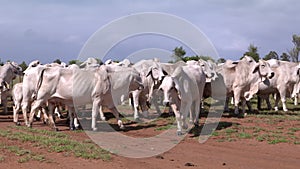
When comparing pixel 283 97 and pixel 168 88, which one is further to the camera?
pixel 283 97

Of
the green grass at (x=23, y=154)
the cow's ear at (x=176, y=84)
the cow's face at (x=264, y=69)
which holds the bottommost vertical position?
the green grass at (x=23, y=154)

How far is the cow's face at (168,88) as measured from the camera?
37.4 feet

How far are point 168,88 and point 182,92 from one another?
71cm

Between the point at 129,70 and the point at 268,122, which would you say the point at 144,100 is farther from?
the point at 268,122

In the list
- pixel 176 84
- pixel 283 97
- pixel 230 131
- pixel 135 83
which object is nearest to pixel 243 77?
pixel 283 97

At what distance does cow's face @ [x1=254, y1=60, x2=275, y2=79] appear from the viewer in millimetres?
17391

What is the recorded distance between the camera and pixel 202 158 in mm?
9336

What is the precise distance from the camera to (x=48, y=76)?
13273 millimetres

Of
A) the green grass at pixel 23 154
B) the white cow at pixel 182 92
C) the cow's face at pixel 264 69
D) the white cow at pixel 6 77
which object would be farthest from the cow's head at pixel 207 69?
the white cow at pixel 6 77

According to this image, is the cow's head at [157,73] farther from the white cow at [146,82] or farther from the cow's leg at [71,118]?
the cow's leg at [71,118]

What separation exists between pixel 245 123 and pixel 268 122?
87 cm

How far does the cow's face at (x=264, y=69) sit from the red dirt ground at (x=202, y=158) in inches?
245

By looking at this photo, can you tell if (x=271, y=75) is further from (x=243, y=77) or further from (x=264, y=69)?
(x=243, y=77)

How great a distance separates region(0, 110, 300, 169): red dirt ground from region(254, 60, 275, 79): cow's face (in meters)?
6.23
